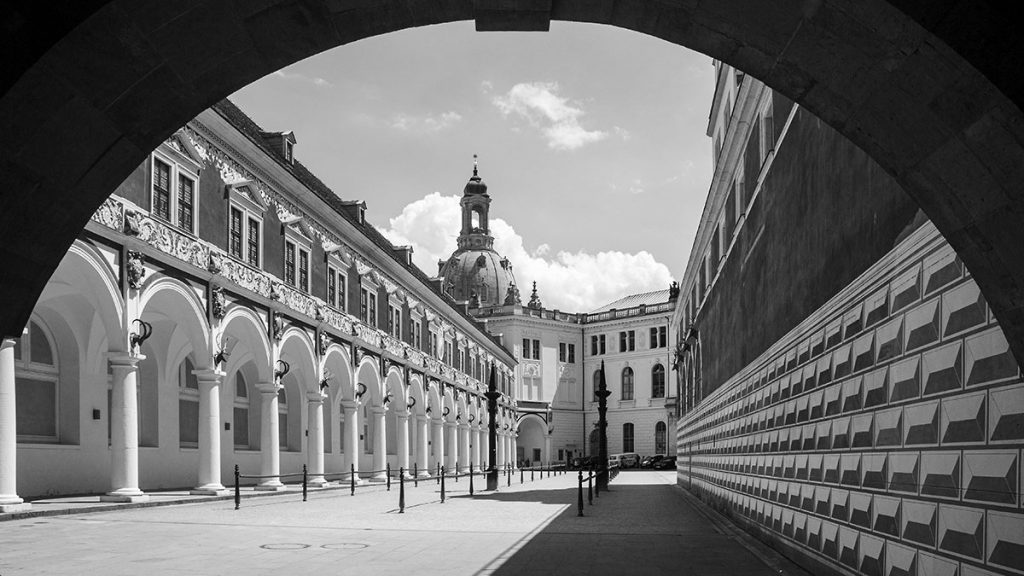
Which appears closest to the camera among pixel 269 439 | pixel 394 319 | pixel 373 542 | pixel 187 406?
pixel 373 542

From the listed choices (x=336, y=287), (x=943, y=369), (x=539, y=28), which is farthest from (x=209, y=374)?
(x=943, y=369)

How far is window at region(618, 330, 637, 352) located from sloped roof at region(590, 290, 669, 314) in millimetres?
12533

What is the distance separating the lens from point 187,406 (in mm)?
29438

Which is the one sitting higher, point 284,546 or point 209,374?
point 209,374

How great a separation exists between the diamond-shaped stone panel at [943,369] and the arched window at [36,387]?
20070 millimetres

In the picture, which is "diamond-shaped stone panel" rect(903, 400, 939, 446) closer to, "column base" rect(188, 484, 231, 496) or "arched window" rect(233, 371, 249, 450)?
"column base" rect(188, 484, 231, 496)

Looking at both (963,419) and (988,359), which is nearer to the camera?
(988,359)

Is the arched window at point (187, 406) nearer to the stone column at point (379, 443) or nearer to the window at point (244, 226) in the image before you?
the window at point (244, 226)

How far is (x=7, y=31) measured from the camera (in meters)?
4.43

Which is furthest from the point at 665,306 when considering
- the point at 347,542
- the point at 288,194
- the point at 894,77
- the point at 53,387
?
the point at 894,77

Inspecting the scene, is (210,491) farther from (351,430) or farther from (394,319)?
(394,319)

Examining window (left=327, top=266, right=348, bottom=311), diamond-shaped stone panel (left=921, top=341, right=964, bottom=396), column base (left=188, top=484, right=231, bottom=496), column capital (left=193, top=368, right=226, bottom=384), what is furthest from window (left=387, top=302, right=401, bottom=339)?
diamond-shaped stone panel (left=921, top=341, right=964, bottom=396)

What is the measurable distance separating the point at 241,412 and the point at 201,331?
11.3m

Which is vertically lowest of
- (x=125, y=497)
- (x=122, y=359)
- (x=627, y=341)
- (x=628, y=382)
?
(x=125, y=497)
